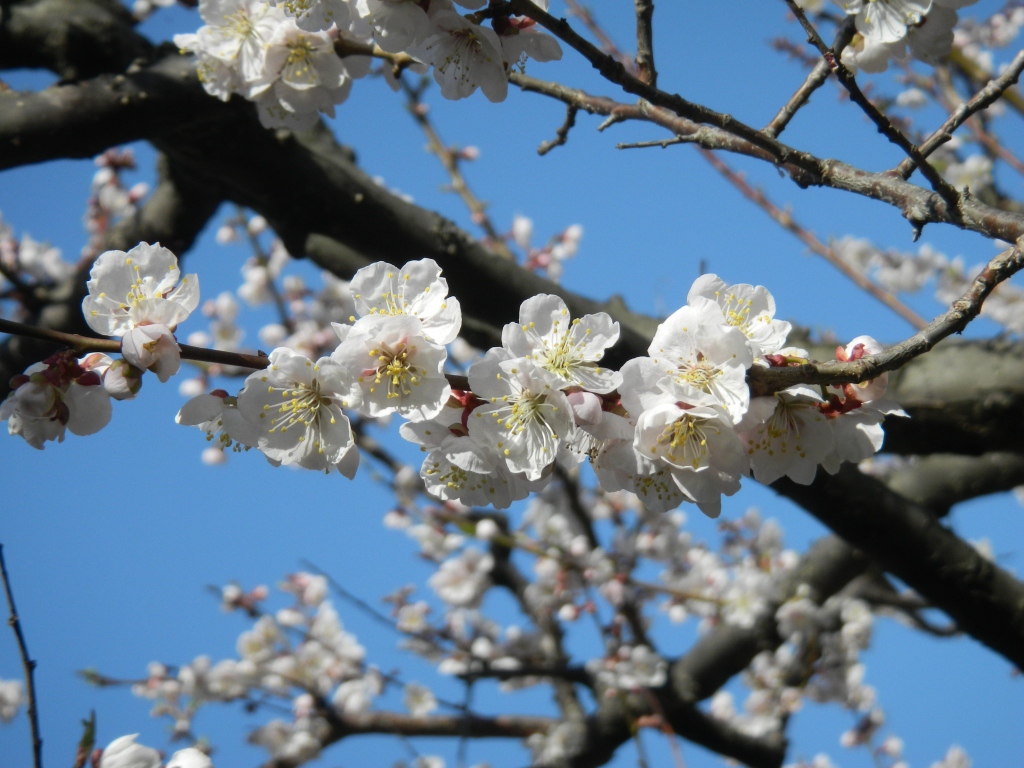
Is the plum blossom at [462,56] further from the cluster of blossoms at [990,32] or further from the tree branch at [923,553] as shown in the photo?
the cluster of blossoms at [990,32]

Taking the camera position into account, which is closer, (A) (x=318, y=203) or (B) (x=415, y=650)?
(A) (x=318, y=203)

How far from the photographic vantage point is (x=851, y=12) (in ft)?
4.58

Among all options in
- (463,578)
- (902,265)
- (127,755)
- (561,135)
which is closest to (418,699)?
(463,578)

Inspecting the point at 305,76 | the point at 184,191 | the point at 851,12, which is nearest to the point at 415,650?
the point at 184,191

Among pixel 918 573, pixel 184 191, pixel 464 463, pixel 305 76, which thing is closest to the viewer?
pixel 464 463

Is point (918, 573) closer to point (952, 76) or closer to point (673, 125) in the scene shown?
point (673, 125)

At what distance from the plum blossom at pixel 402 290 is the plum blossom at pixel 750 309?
0.39m

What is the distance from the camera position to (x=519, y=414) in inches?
39.9

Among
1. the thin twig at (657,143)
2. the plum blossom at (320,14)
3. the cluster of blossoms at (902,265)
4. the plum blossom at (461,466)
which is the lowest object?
the plum blossom at (461,466)

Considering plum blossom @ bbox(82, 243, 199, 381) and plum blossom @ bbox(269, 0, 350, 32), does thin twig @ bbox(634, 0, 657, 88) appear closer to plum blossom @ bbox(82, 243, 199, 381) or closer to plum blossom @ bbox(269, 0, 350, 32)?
plum blossom @ bbox(269, 0, 350, 32)

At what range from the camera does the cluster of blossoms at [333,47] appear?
4.04ft

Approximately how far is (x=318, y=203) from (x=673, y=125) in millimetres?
1347

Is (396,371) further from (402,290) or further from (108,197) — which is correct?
(108,197)

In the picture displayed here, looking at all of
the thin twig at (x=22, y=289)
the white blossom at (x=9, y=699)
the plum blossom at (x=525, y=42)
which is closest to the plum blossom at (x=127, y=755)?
the plum blossom at (x=525, y=42)
